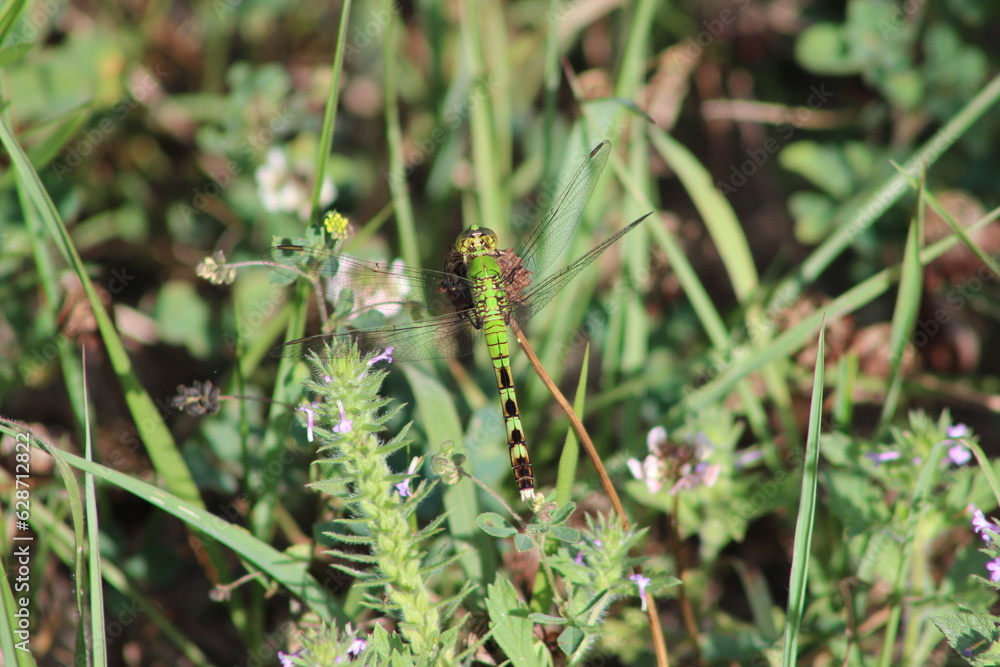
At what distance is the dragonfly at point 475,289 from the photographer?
7.52 feet

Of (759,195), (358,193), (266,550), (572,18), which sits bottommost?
(266,550)

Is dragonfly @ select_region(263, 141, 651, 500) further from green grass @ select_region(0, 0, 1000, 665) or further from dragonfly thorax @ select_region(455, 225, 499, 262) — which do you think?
green grass @ select_region(0, 0, 1000, 665)

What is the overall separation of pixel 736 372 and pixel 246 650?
201 centimetres

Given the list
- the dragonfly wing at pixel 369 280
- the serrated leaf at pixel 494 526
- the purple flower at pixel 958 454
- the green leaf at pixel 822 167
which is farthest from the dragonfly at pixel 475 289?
the green leaf at pixel 822 167

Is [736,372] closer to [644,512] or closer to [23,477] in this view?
[644,512]

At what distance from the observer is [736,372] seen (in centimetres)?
259

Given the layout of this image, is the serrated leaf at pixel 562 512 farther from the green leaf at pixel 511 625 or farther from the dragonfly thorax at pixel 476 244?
the dragonfly thorax at pixel 476 244

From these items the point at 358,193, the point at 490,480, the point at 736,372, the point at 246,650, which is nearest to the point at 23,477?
the point at 246,650

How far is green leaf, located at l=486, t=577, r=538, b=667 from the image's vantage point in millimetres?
1812

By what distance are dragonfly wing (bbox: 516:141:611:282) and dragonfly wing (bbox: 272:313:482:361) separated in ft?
1.10

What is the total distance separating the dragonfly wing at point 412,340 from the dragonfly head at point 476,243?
0.23 meters

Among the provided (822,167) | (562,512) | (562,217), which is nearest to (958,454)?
(562,512)

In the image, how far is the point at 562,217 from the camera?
8.68 feet

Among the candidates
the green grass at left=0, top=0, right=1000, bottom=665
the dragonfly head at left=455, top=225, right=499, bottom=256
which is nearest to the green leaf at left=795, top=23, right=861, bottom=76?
the green grass at left=0, top=0, right=1000, bottom=665
